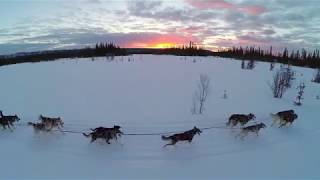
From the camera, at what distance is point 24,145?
793 centimetres

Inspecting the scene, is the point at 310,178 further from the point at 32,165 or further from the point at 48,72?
the point at 48,72

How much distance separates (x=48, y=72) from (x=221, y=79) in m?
7.34

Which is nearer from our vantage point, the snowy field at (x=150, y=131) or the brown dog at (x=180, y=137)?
the snowy field at (x=150, y=131)

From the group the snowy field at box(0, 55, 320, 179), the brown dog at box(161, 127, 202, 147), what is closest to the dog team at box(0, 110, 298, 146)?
the brown dog at box(161, 127, 202, 147)

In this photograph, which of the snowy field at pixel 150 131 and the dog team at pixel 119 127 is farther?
the dog team at pixel 119 127

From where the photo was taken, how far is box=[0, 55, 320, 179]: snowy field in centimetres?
699

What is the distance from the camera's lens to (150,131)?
869cm

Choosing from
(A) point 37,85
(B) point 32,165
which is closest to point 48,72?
(A) point 37,85

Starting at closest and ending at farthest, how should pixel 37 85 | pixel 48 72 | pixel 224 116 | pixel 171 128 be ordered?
pixel 171 128 < pixel 224 116 < pixel 37 85 < pixel 48 72

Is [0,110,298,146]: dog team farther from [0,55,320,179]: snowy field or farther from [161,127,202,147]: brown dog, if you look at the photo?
[0,55,320,179]: snowy field

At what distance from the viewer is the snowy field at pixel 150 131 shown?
699 cm

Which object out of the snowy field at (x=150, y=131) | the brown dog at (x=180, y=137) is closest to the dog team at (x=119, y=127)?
the brown dog at (x=180, y=137)

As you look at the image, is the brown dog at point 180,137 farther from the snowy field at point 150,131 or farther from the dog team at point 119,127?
the snowy field at point 150,131

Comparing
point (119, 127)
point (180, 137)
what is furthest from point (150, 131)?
point (180, 137)
